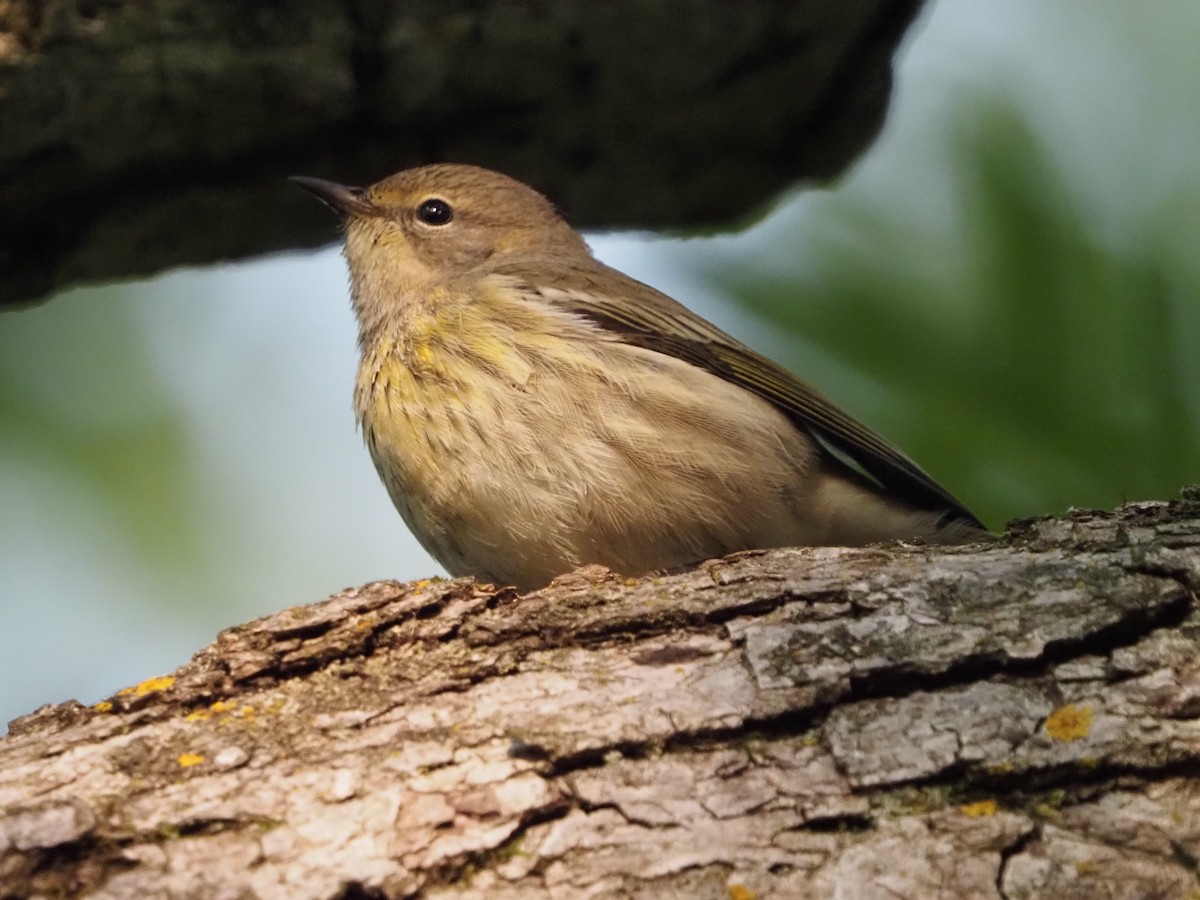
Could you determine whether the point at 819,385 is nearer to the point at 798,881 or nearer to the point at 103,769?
the point at 798,881

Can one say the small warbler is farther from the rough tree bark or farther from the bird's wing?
the rough tree bark

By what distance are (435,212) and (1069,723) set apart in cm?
394

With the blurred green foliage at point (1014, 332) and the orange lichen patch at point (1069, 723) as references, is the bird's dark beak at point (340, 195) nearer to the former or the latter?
the blurred green foliage at point (1014, 332)

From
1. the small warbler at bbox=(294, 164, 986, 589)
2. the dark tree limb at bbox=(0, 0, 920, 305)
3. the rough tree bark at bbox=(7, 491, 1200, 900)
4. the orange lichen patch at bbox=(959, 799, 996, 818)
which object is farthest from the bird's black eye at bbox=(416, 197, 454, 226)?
the orange lichen patch at bbox=(959, 799, 996, 818)

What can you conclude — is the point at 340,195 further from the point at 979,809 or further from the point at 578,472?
the point at 979,809

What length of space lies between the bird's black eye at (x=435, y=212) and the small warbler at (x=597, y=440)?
1.97 ft

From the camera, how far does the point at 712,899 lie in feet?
8.55

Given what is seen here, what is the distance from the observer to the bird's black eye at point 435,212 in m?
5.93

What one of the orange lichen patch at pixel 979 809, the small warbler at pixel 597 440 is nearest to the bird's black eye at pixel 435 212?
the small warbler at pixel 597 440

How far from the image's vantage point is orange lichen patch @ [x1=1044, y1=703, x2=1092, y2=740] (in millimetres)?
2914

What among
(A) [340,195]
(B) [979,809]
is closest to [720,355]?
(A) [340,195]

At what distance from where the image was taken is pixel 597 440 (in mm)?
4379

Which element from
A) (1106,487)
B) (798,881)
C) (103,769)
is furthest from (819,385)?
(103,769)

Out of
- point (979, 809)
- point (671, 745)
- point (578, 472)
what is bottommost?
point (979, 809)
